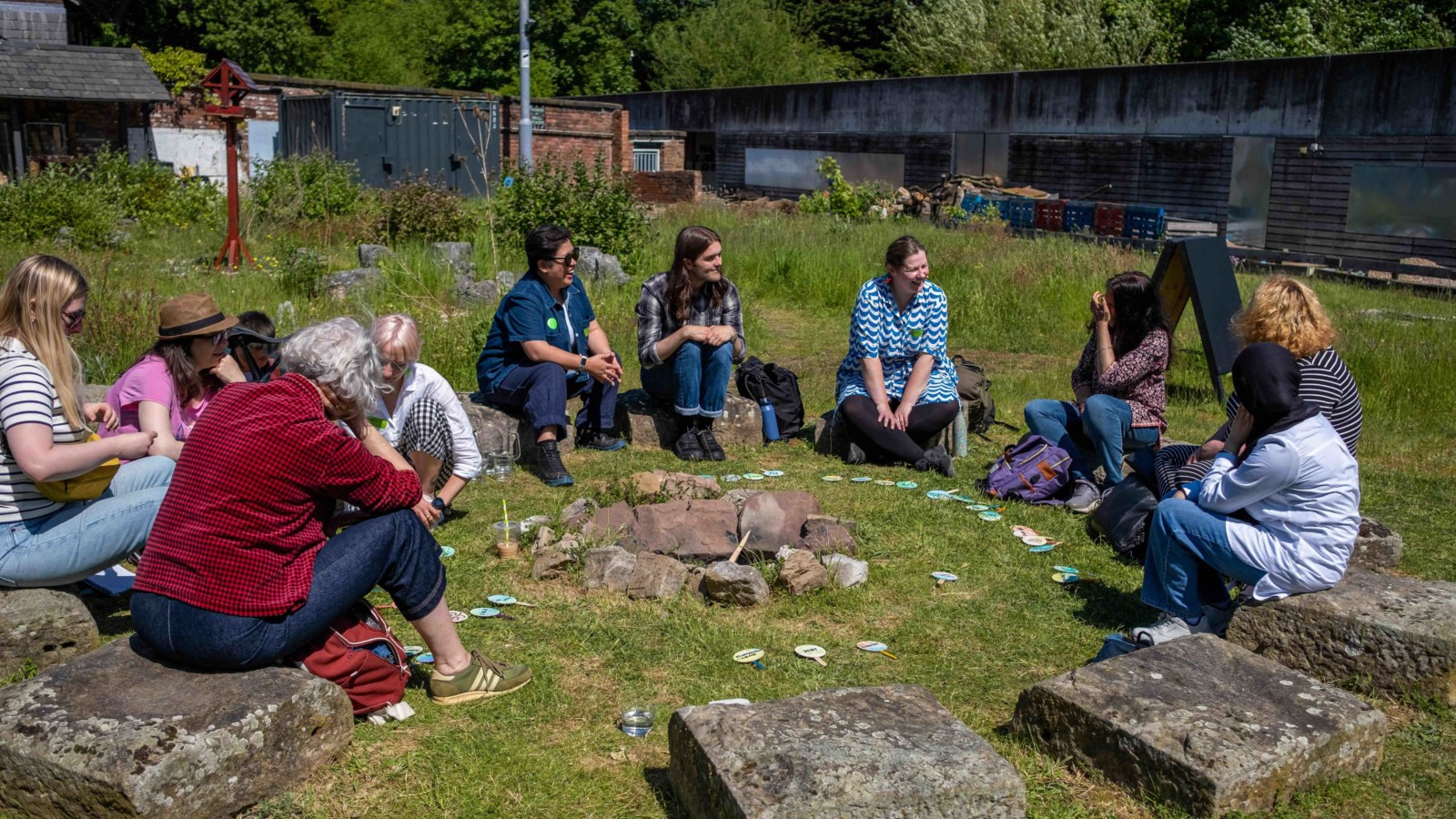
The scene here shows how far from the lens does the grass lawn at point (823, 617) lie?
3.54 meters

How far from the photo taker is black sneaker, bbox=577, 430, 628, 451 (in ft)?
24.7

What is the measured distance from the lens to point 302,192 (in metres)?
16.5

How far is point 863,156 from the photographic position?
31.0 metres

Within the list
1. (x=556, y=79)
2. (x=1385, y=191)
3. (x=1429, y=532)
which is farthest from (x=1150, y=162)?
(x=556, y=79)

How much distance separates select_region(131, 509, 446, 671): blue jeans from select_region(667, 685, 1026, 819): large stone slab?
37.6 inches

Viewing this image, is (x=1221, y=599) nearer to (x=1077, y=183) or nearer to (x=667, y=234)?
(x=667, y=234)

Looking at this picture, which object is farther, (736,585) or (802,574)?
(802,574)

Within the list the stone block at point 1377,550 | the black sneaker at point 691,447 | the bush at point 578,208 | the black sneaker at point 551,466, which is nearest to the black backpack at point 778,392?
the black sneaker at point 691,447

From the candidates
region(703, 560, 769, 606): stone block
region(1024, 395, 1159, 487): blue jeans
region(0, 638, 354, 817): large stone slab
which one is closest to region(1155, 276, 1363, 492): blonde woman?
region(1024, 395, 1159, 487): blue jeans

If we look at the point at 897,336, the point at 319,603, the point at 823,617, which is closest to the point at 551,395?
the point at 897,336

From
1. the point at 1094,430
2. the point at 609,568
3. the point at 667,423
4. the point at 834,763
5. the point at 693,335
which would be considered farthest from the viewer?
the point at 667,423

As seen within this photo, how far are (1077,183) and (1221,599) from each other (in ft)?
73.6

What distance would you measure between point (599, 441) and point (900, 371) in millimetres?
1936

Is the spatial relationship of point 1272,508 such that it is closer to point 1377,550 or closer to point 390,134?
point 1377,550
